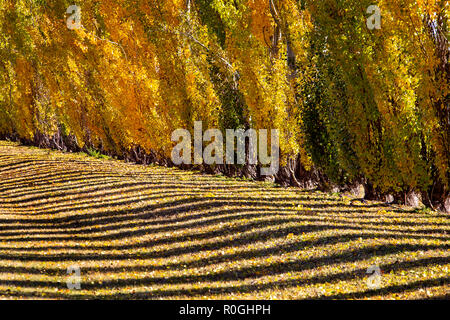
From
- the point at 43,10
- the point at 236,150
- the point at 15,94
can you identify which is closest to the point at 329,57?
the point at 236,150

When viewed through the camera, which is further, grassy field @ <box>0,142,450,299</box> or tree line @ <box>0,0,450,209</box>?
tree line @ <box>0,0,450,209</box>

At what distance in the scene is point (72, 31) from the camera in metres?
20.7

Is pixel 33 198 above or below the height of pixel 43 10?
Result: below

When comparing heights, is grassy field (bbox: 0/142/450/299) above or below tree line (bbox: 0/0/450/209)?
below

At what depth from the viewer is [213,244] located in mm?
8227

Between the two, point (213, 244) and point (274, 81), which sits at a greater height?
point (274, 81)

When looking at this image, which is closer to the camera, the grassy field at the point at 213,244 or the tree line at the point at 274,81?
the grassy field at the point at 213,244

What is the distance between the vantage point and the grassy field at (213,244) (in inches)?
→ 242

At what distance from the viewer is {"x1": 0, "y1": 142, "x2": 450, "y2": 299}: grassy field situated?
20.2 feet

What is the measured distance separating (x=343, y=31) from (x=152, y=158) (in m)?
11.0

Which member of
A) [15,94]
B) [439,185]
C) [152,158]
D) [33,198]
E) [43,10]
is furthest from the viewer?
[15,94]

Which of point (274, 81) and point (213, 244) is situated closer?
point (213, 244)

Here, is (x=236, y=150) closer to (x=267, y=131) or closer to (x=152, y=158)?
(x=267, y=131)

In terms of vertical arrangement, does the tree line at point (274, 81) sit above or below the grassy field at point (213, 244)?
above
